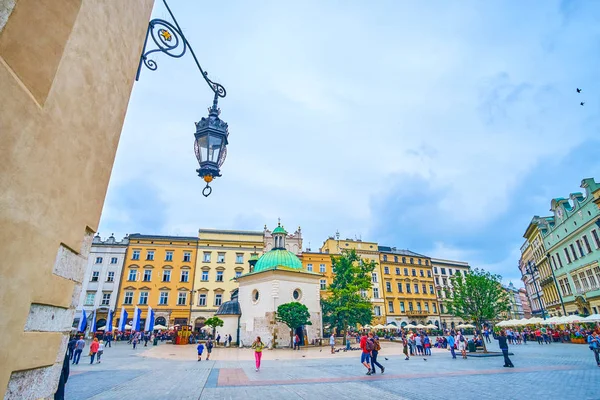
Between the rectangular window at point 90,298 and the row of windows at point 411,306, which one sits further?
the row of windows at point 411,306

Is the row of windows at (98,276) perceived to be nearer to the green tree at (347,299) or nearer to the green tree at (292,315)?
the green tree at (292,315)

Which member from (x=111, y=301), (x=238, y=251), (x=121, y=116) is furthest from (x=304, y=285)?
(x=121, y=116)

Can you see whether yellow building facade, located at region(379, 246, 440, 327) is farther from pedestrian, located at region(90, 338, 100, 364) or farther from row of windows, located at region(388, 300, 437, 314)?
pedestrian, located at region(90, 338, 100, 364)

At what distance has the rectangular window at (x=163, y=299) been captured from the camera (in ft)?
151

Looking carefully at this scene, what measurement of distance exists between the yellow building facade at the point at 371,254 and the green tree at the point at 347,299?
14626mm

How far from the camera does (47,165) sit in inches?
98.3

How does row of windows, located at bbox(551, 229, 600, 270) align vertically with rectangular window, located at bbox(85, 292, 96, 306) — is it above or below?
above

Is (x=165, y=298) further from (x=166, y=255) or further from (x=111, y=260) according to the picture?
(x=111, y=260)

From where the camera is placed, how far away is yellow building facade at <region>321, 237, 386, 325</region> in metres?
53.3

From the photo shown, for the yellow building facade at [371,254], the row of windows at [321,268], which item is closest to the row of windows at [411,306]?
the yellow building facade at [371,254]

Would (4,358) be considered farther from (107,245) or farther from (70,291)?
(107,245)

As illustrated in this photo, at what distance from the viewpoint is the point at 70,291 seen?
2.97 metres

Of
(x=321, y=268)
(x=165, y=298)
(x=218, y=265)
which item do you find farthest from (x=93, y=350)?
(x=321, y=268)

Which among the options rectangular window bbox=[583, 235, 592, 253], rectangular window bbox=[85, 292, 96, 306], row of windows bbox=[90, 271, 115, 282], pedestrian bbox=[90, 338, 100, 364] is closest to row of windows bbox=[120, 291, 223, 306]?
row of windows bbox=[90, 271, 115, 282]
